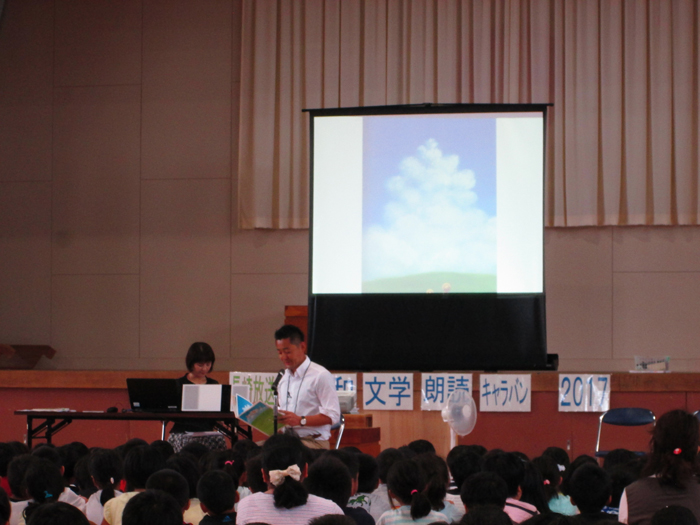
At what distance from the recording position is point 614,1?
27.6ft

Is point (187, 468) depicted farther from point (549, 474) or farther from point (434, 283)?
point (434, 283)

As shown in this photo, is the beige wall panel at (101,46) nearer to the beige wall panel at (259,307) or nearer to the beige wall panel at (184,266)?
the beige wall panel at (184,266)

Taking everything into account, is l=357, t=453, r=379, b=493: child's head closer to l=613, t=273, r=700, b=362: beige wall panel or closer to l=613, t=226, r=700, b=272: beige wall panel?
l=613, t=273, r=700, b=362: beige wall panel

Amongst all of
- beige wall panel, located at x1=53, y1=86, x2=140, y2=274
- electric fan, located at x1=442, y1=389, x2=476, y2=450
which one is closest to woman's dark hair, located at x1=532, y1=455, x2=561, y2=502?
electric fan, located at x1=442, y1=389, x2=476, y2=450

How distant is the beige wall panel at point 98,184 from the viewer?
897 centimetres

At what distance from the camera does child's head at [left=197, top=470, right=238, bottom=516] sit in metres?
2.86

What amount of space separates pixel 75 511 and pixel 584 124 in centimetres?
713

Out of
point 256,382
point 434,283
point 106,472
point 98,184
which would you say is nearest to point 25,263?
point 98,184

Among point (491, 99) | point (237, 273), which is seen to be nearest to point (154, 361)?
point (237, 273)

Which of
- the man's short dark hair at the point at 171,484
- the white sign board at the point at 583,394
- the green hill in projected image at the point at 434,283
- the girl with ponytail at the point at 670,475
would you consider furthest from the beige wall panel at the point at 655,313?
the man's short dark hair at the point at 171,484

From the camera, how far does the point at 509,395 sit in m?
6.61

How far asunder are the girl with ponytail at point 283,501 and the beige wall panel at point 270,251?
5.80 meters

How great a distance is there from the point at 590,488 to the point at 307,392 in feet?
6.79

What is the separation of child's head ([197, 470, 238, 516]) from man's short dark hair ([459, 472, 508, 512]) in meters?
0.82
